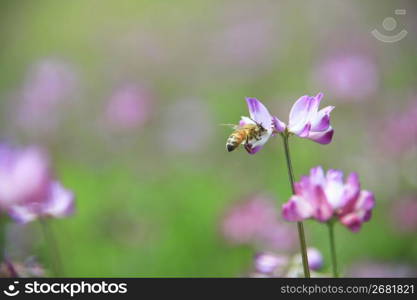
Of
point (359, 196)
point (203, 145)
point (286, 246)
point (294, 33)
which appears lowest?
point (359, 196)

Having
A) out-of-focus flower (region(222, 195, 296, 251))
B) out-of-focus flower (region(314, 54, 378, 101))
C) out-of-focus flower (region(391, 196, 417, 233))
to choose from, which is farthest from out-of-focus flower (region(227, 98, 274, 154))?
out-of-focus flower (region(314, 54, 378, 101))

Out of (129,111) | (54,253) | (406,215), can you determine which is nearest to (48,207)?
(54,253)

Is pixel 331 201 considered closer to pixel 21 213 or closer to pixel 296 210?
pixel 296 210

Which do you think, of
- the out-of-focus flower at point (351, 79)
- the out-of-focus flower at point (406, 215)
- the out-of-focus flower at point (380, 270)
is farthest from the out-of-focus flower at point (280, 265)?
the out-of-focus flower at point (351, 79)

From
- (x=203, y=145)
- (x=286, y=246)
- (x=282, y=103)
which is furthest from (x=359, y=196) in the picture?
(x=203, y=145)

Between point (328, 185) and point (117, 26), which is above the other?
point (117, 26)

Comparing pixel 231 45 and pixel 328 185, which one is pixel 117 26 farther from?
pixel 328 185

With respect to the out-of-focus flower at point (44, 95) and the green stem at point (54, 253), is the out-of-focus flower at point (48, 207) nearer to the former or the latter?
the green stem at point (54, 253)
